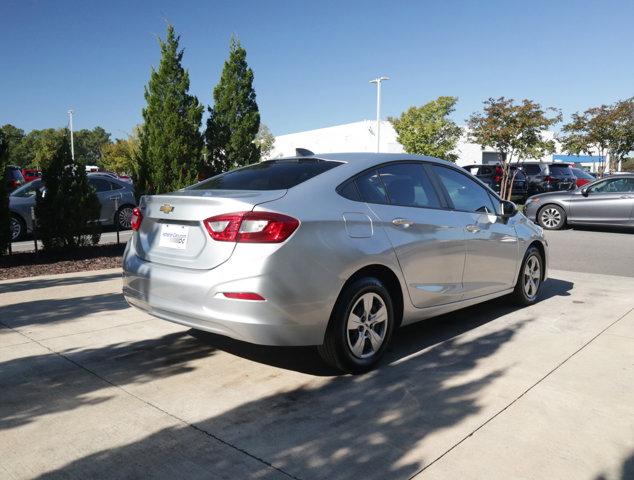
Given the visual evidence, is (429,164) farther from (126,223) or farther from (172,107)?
(126,223)

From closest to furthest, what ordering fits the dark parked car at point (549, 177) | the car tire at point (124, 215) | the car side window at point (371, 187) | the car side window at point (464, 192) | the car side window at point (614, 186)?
the car side window at point (371, 187), the car side window at point (464, 192), the car side window at point (614, 186), the car tire at point (124, 215), the dark parked car at point (549, 177)

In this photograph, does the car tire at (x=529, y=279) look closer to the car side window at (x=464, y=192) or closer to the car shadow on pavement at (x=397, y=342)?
the car shadow on pavement at (x=397, y=342)

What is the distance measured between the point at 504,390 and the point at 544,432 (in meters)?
0.60

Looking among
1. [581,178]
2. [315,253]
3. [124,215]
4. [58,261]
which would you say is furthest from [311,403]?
[581,178]

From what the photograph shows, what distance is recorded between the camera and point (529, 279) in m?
6.16

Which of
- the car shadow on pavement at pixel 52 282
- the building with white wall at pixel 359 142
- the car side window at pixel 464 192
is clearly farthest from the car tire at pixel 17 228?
the building with white wall at pixel 359 142

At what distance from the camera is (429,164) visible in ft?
16.5

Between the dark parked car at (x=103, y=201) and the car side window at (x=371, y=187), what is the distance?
34.8 feet

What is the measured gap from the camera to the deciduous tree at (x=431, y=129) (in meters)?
36.3

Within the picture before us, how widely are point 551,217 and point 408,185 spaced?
1161cm

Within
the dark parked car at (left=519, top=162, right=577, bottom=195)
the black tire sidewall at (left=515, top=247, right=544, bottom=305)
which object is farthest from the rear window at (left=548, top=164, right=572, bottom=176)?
the black tire sidewall at (left=515, top=247, right=544, bottom=305)

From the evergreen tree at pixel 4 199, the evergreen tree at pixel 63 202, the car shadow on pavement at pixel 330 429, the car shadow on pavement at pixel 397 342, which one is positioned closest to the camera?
the car shadow on pavement at pixel 330 429

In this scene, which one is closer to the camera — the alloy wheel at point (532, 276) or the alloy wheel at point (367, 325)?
the alloy wheel at point (367, 325)

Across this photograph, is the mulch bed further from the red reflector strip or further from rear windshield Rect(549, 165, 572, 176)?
rear windshield Rect(549, 165, 572, 176)
